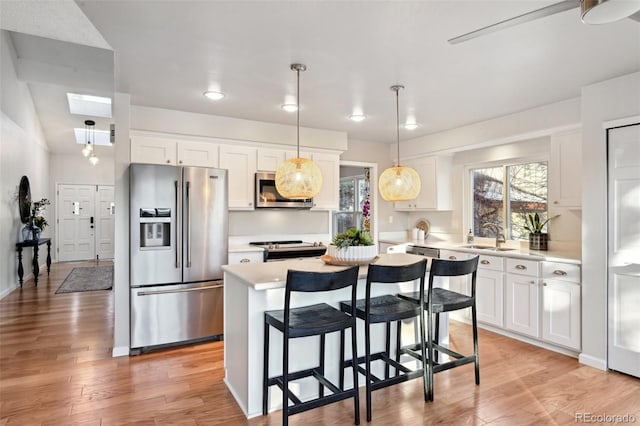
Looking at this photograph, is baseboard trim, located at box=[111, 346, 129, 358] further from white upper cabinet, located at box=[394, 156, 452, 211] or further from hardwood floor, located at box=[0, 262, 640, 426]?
white upper cabinet, located at box=[394, 156, 452, 211]

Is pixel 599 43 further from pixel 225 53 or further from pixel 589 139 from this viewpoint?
pixel 225 53

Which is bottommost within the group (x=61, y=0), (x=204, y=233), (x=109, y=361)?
(x=109, y=361)

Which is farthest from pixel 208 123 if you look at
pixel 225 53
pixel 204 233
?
pixel 225 53

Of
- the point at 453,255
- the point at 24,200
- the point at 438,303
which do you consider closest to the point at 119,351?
the point at 438,303

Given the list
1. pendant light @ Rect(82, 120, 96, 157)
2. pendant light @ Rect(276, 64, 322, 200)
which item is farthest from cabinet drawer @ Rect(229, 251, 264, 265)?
pendant light @ Rect(82, 120, 96, 157)

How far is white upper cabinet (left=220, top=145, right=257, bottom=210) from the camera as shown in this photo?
4.55 metres

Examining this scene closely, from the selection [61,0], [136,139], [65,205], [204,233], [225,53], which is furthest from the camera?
[65,205]

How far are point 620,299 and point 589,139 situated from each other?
1376mm

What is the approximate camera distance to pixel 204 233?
3.82 meters

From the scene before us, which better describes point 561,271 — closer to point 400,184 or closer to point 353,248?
point 400,184

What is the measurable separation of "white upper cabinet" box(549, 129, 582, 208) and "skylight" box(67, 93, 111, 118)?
6629 mm

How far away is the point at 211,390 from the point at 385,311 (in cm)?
145

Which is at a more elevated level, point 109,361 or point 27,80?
point 27,80

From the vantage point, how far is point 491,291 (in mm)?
4152
